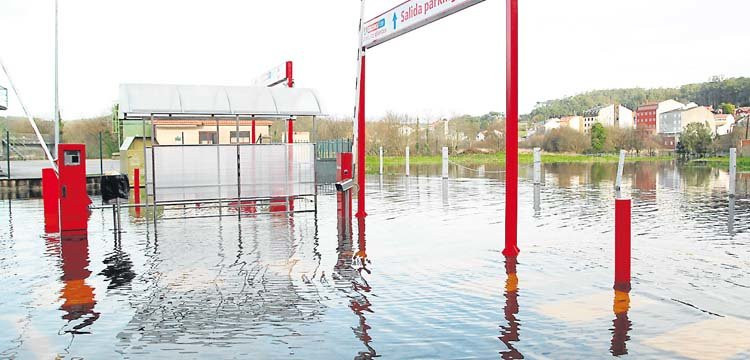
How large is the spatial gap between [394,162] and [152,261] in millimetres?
34723

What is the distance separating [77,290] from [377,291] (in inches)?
125

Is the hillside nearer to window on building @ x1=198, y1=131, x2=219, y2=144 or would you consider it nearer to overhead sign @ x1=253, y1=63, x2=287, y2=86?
window on building @ x1=198, y1=131, x2=219, y2=144

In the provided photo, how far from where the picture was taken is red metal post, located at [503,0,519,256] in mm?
8781

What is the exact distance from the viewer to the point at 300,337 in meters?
5.36

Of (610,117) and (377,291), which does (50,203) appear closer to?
(377,291)

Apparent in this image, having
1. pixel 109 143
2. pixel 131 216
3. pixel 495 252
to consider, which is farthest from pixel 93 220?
pixel 109 143

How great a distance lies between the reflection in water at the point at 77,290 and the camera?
5973mm

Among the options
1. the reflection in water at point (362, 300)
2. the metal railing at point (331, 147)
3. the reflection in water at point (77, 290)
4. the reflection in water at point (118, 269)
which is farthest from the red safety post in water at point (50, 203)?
the metal railing at point (331, 147)

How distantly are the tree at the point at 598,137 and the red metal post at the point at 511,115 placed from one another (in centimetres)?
4323

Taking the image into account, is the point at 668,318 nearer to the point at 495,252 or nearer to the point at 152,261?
the point at 495,252

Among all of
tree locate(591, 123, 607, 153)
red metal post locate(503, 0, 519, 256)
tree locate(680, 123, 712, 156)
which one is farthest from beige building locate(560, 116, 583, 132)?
red metal post locate(503, 0, 519, 256)

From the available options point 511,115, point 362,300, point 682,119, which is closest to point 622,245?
point 511,115

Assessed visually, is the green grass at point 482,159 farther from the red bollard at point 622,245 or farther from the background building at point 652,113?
the red bollard at point 622,245

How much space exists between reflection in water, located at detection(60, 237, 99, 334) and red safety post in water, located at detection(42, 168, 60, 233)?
2.24m
